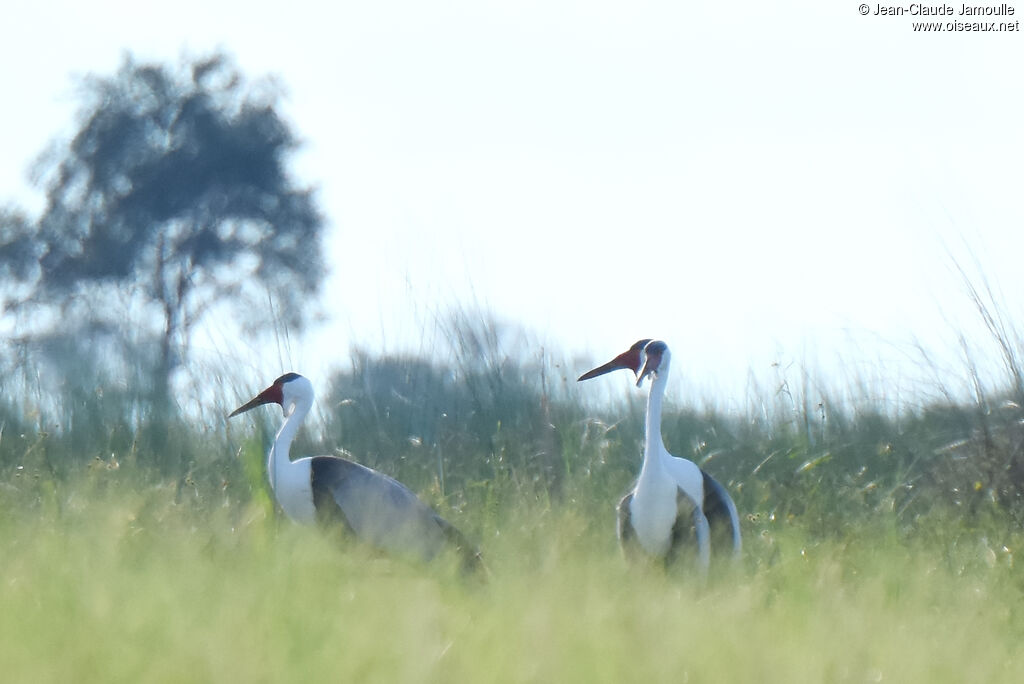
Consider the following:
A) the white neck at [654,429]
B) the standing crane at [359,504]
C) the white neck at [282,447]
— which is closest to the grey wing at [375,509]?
the standing crane at [359,504]

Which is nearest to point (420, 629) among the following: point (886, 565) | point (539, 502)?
point (886, 565)

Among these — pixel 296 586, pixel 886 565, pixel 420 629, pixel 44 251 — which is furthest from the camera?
pixel 44 251

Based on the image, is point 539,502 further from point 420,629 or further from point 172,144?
point 172,144

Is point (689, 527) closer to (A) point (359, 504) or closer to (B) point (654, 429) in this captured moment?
(B) point (654, 429)

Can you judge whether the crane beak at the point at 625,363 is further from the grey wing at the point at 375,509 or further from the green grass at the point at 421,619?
the green grass at the point at 421,619

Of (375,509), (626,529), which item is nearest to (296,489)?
(375,509)

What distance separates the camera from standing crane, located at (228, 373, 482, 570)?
521 centimetres

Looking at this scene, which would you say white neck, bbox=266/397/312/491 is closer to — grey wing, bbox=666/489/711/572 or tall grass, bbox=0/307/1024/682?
tall grass, bbox=0/307/1024/682

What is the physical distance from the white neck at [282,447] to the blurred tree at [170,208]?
1088 cm

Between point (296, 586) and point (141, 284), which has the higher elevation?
point (141, 284)

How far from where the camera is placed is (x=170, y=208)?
57.3ft

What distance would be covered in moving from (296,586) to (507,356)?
4318mm

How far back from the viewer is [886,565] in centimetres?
372

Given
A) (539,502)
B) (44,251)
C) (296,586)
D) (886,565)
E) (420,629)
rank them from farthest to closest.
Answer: (44,251) < (539,502) < (886,565) < (296,586) < (420,629)
